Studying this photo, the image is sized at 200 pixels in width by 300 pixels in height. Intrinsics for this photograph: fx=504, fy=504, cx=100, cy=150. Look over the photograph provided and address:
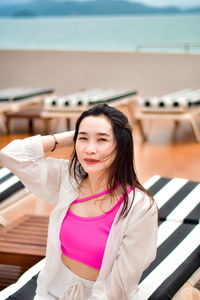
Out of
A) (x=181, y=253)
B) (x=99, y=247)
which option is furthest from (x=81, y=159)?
(x=181, y=253)

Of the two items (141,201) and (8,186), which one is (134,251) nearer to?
(141,201)

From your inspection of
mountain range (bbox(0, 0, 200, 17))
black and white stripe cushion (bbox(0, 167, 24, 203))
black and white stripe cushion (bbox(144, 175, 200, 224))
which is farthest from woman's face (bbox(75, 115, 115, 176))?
mountain range (bbox(0, 0, 200, 17))

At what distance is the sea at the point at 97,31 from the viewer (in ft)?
28.8

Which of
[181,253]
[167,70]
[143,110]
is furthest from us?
[167,70]

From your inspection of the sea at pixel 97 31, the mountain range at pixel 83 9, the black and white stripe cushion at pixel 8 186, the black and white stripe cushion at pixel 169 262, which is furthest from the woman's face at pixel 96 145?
the mountain range at pixel 83 9

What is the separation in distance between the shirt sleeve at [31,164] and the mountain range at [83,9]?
9.43 metres

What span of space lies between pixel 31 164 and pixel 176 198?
1.13 meters

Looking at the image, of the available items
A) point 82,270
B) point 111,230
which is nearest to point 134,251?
point 111,230

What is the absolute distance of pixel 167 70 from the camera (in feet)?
22.7

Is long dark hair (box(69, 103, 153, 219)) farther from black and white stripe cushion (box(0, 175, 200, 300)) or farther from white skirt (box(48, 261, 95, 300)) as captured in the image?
black and white stripe cushion (box(0, 175, 200, 300))

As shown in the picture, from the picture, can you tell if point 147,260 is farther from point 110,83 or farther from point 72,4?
point 72,4

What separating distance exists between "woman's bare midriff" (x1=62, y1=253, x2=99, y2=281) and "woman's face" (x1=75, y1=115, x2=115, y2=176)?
28 cm

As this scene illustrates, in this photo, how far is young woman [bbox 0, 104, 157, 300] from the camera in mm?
1396

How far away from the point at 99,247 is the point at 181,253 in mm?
634
